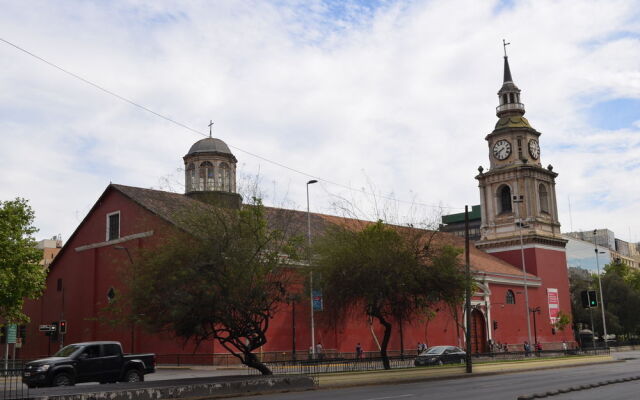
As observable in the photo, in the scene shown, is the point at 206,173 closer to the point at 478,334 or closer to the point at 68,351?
the point at 478,334

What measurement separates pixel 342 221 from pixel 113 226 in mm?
16315

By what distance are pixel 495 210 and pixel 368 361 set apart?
4081cm

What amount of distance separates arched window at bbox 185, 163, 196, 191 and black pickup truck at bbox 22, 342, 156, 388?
29.2 m

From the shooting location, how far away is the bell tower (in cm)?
6538

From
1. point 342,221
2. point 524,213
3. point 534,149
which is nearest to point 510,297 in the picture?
Answer: point 524,213

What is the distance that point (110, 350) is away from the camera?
1062 inches

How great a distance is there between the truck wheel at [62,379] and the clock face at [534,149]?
52306 mm

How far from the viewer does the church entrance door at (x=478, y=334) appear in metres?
57.8

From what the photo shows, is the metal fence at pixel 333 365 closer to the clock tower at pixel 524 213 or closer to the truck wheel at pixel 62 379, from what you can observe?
the truck wheel at pixel 62 379

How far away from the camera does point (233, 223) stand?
24.4m

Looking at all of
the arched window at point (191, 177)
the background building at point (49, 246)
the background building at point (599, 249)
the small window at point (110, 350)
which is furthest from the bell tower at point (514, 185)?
the background building at point (49, 246)

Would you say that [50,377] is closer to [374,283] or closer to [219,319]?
[219,319]

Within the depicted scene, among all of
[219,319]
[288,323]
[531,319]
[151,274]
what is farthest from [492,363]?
[531,319]

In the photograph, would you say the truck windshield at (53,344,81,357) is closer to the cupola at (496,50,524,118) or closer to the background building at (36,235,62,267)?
the cupola at (496,50,524,118)
